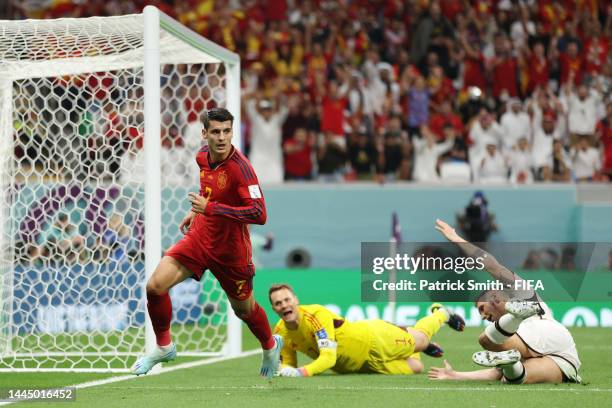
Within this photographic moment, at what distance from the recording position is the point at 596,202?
18.2 meters

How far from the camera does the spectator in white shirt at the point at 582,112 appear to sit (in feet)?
62.1

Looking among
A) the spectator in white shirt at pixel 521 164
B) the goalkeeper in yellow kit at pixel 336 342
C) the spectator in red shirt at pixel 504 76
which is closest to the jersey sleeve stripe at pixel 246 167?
the goalkeeper in yellow kit at pixel 336 342

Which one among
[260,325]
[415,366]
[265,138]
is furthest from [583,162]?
[260,325]

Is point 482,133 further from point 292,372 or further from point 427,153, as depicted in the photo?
point 292,372

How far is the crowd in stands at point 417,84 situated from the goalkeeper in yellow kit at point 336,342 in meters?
8.51

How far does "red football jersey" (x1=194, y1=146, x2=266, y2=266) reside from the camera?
25.2ft

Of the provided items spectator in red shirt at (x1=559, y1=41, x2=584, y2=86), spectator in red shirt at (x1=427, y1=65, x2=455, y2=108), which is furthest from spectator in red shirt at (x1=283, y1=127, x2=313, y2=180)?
spectator in red shirt at (x1=559, y1=41, x2=584, y2=86)

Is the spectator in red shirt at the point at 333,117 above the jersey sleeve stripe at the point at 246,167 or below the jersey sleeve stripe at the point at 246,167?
above

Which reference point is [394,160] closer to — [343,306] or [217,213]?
[343,306]

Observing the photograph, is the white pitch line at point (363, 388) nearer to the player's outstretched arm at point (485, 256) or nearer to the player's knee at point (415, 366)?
the player's outstretched arm at point (485, 256)

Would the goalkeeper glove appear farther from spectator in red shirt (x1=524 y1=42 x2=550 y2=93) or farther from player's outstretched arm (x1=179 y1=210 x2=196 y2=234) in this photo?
spectator in red shirt (x1=524 y1=42 x2=550 y2=93)

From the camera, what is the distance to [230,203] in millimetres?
7895

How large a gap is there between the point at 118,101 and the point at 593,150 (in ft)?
33.7

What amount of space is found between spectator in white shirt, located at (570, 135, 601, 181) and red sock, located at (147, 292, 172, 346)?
1206 centimetres
